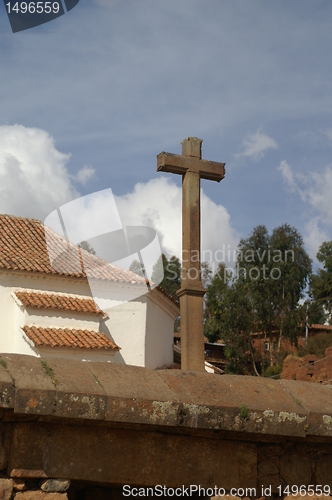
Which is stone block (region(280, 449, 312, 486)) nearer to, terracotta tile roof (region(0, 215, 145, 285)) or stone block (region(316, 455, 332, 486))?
stone block (region(316, 455, 332, 486))

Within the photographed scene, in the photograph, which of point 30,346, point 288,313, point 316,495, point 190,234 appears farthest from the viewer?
point 288,313

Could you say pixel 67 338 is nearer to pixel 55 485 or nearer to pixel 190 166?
pixel 190 166

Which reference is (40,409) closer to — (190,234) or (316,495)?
(316,495)

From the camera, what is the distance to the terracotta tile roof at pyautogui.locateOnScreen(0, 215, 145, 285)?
16.7 metres

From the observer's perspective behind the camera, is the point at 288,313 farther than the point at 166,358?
Yes

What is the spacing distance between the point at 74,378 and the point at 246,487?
1.29 metres

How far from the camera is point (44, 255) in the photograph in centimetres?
1755

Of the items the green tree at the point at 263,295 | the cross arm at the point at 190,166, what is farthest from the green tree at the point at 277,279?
the cross arm at the point at 190,166

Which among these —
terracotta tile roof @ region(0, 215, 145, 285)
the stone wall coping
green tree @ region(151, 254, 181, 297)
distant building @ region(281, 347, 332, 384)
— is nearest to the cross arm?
the stone wall coping

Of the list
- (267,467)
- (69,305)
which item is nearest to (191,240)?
(267,467)

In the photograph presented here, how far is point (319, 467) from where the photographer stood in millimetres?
3648

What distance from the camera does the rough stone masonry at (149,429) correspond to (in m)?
2.98

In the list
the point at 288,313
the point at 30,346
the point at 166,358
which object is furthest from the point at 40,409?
the point at 288,313

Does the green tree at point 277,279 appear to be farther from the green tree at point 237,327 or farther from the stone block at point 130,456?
the stone block at point 130,456
